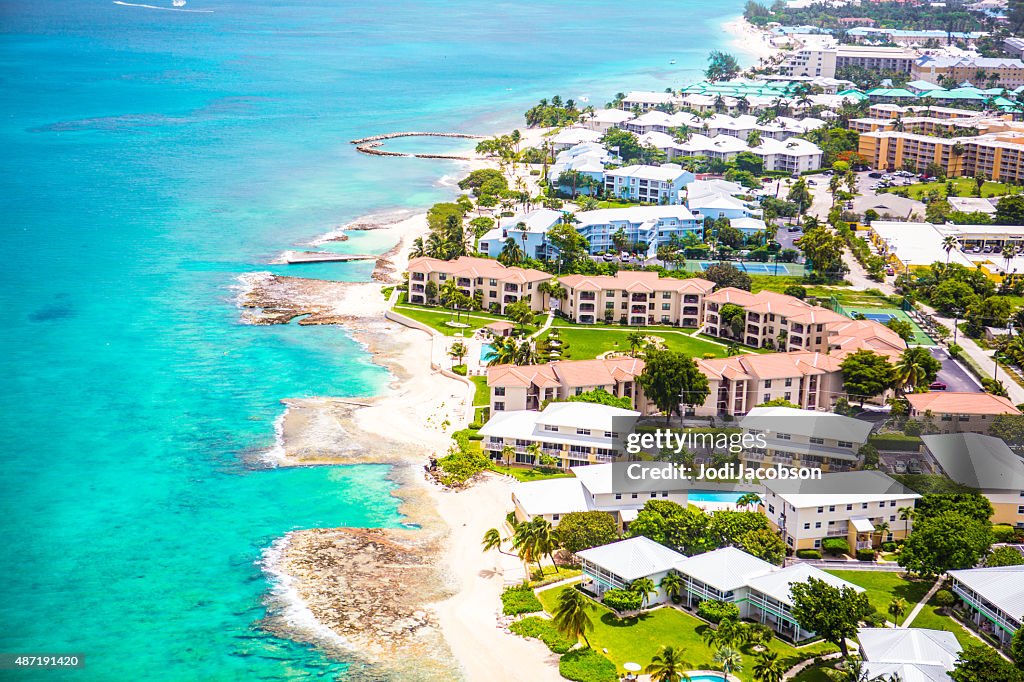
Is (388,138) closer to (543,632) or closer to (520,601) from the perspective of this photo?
(520,601)

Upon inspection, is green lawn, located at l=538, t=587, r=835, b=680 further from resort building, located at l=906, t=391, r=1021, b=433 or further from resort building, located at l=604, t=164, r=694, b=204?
resort building, located at l=604, t=164, r=694, b=204

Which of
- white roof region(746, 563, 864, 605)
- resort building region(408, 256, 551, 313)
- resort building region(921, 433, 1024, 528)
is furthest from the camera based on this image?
resort building region(408, 256, 551, 313)

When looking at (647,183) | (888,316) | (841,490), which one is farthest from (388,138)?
(841,490)

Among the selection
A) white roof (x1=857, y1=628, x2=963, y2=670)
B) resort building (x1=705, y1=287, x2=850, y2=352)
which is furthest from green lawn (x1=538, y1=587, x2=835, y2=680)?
resort building (x1=705, y1=287, x2=850, y2=352)

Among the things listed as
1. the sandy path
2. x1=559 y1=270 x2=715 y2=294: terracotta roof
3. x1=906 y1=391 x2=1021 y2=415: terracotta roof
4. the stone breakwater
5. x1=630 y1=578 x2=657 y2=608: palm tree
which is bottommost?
the sandy path

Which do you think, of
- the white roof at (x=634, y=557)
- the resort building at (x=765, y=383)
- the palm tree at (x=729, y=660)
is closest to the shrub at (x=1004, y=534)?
the white roof at (x=634, y=557)

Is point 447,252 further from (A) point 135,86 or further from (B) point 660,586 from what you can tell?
(A) point 135,86
